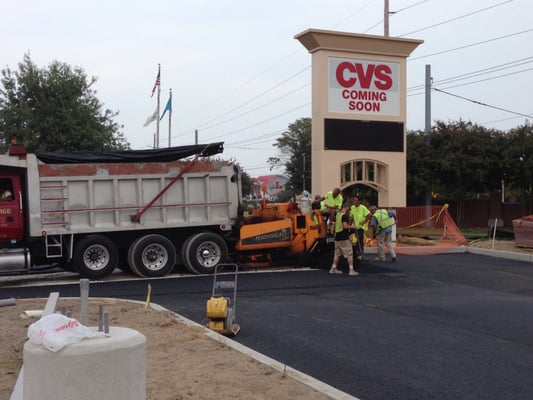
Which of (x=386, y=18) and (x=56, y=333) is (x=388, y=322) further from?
(x=386, y=18)

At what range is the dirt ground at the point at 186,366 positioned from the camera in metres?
6.52

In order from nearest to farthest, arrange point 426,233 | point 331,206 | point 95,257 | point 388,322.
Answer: point 388,322, point 95,257, point 331,206, point 426,233

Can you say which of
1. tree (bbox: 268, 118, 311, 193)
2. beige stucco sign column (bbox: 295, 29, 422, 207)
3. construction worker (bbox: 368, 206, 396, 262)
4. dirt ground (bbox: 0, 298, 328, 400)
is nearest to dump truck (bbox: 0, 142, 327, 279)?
construction worker (bbox: 368, 206, 396, 262)

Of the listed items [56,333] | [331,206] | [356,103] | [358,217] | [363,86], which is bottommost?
[56,333]

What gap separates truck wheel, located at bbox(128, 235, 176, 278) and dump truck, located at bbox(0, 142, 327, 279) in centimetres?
2

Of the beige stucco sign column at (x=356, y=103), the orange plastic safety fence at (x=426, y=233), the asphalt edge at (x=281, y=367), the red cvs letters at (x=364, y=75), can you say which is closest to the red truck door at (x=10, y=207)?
the asphalt edge at (x=281, y=367)

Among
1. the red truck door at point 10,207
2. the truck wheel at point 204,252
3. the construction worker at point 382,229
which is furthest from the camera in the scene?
the construction worker at point 382,229

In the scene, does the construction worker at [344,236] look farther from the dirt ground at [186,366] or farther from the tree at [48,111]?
the tree at [48,111]

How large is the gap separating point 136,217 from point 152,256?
1017mm

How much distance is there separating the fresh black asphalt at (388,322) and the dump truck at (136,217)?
88cm

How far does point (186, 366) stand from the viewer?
24.5 ft

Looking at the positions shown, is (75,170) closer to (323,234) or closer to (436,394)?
(323,234)

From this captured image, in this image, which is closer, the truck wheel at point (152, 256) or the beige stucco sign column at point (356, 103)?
the truck wheel at point (152, 256)

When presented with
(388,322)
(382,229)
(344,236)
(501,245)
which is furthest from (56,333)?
(501,245)
